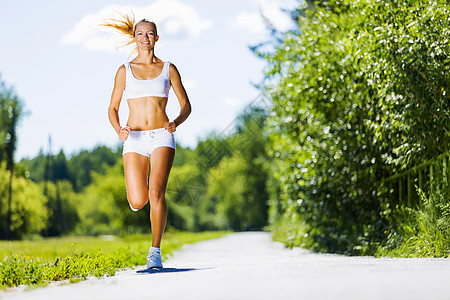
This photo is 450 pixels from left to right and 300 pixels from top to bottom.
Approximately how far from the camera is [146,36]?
6.48 m

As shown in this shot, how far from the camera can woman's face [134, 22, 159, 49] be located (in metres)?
6.47

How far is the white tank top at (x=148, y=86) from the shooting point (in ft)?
20.8

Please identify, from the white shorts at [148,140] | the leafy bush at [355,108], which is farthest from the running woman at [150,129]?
the leafy bush at [355,108]

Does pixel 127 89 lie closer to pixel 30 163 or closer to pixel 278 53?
pixel 278 53

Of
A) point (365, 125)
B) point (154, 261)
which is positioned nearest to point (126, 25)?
point (154, 261)

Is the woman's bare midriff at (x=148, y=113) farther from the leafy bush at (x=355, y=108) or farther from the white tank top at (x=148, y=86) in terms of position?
the leafy bush at (x=355, y=108)

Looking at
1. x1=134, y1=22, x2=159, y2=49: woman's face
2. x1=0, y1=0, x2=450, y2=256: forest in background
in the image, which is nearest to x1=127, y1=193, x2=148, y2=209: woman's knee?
x1=134, y1=22, x2=159, y2=49: woman's face

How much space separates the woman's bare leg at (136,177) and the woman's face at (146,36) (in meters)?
1.15

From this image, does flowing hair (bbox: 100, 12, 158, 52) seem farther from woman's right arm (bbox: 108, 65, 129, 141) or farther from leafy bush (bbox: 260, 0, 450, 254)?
leafy bush (bbox: 260, 0, 450, 254)

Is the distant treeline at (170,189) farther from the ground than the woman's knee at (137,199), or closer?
farther from the ground

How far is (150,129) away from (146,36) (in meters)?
0.99

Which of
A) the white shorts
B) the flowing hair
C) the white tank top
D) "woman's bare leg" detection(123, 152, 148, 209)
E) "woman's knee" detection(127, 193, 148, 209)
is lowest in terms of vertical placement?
"woman's knee" detection(127, 193, 148, 209)

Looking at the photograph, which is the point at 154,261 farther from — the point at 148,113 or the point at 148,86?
the point at 148,86

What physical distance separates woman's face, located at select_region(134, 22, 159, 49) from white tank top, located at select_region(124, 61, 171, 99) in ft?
1.06
